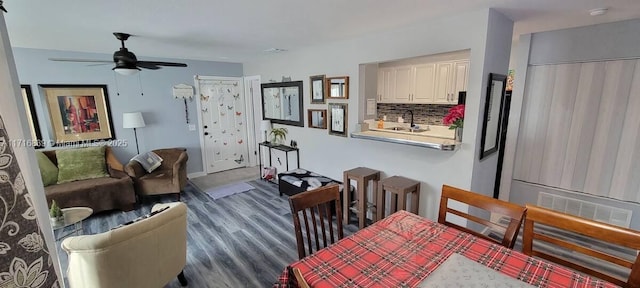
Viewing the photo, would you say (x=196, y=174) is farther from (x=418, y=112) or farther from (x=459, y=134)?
(x=459, y=134)

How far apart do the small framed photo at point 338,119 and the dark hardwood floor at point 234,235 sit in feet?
4.08

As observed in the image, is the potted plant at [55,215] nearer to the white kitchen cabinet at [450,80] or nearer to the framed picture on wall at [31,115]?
the framed picture on wall at [31,115]

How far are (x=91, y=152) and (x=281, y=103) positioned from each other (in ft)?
9.37

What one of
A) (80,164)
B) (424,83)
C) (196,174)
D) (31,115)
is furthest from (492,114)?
(31,115)

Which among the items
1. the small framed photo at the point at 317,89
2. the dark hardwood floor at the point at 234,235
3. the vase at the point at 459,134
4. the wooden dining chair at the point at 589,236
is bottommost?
the dark hardwood floor at the point at 234,235

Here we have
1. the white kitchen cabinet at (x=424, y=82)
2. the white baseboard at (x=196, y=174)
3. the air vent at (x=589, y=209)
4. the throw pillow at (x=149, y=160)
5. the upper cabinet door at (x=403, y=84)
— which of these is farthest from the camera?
the white baseboard at (x=196, y=174)

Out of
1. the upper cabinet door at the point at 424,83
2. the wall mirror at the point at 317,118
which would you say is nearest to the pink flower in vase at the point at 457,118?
the wall mirror at the point at 317,118

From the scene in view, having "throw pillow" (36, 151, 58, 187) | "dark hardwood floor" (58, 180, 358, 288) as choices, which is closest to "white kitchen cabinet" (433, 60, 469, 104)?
"dark hardwood floor" (58, 180, 358, 288)

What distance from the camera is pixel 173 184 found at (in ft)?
13.0

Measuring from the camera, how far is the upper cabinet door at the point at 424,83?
13.9ft

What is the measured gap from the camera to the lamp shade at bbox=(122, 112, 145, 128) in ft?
13.3

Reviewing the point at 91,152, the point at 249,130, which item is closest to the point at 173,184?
the point at 91,152

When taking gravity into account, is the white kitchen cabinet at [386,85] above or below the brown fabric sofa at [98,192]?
above

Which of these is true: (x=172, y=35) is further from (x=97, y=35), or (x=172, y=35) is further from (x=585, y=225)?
(x=585, y=225)
